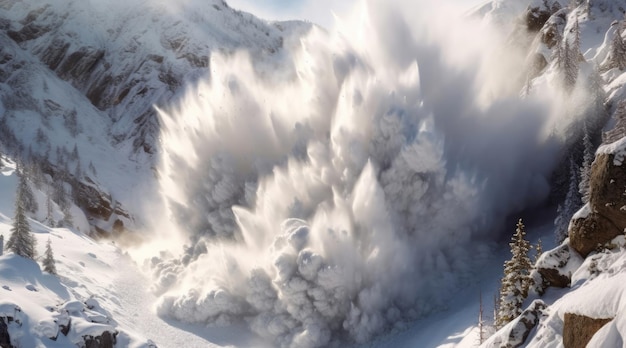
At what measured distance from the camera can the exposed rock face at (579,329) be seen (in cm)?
1458

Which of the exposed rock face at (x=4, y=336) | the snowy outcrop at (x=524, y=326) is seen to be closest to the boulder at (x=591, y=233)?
the snowy outcrop at (x=524, y=326)

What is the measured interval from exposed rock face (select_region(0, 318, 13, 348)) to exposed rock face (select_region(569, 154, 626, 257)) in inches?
1316

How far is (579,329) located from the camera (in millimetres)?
15125

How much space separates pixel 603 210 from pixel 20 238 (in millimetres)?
44027

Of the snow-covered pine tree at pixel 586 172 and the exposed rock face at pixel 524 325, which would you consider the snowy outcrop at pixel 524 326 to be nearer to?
the exposed rock face at pixel 524 325

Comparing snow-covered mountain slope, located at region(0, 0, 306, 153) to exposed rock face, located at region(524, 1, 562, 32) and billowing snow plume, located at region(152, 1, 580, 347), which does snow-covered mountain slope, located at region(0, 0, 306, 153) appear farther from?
exposed rock face, located at region(524, 1, 562, 32)

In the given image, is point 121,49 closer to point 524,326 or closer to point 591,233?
point 591,233

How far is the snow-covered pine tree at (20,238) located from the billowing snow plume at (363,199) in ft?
51.0

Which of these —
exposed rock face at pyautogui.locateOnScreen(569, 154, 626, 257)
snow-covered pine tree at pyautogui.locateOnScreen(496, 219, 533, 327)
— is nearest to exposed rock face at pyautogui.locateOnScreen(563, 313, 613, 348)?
exposed rock face at pyautogui.locateOnScreen(569, 154, 626, 257)

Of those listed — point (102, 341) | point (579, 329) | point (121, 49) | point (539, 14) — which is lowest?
point (579, 329)

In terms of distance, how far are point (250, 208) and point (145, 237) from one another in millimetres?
49497

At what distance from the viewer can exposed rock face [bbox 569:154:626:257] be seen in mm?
18438

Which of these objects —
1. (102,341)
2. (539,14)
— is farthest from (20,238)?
(539,14)

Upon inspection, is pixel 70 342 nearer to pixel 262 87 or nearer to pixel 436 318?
pixel 436 318
